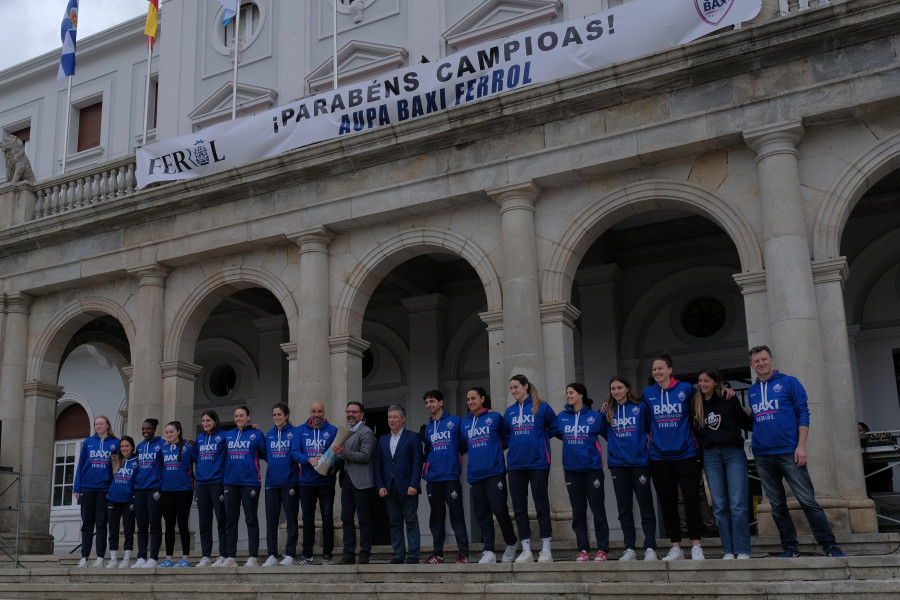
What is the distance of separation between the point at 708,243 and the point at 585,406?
767cm

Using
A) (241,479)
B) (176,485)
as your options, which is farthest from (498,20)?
(176,485)

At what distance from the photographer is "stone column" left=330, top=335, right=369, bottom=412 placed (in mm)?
14422

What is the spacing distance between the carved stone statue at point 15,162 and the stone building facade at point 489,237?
498 mm

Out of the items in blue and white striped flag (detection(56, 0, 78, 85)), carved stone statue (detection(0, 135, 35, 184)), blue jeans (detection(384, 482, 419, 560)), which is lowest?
blue jeans (detection(384, 482, 419, 560))

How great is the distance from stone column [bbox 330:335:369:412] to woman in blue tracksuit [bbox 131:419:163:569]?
Answer: 2802 mm

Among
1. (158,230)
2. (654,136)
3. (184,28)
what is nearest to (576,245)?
(654,136)

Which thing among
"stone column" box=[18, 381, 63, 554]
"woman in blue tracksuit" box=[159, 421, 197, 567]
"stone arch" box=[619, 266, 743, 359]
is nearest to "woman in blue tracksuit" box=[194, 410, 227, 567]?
"woman in blue tracksuit" box=[159, 421, 197, 567]

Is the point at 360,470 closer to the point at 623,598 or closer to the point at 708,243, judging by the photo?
the point at 623,598

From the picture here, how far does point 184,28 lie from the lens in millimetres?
22094

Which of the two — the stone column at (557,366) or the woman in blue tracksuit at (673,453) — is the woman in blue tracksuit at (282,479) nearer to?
the stone column at (557,366)

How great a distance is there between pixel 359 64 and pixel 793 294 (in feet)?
36.0

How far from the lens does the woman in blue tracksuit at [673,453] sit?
929 cm

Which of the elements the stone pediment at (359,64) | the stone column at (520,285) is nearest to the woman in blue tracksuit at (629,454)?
the stone column at (520,285)

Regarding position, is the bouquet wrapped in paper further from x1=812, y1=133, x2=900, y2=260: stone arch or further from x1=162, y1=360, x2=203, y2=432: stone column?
x1=812, y1=133, x2=900, y2=260: stone arch
